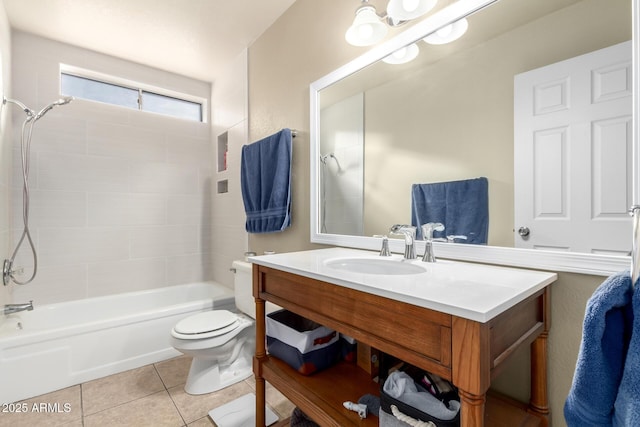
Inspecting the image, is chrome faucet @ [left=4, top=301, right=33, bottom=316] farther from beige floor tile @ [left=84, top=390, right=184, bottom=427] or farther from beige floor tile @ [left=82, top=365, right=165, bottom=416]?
beige floor tile @ [left=84, top=390, right=184, bottom=427]

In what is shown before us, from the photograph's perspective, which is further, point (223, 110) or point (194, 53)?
point (223, 110)

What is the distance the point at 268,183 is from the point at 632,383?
1920 millimetres

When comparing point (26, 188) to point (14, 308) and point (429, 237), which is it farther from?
point (429, 237)

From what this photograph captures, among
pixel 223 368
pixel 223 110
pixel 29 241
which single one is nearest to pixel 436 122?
pixel 223 368

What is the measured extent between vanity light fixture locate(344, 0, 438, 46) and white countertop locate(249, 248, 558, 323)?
3.30ft

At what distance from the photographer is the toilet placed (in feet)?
5.80

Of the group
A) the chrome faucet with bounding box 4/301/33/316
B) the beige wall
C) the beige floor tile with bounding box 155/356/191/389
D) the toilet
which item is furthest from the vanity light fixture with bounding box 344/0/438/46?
the chrome faucet with bounding box 4/301/33/316

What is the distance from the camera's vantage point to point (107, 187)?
2.66 metres

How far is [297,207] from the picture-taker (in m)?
2.01

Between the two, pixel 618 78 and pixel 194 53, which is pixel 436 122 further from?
pixel 194 53

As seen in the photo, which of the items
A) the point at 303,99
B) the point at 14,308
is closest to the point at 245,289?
the point at 303,99

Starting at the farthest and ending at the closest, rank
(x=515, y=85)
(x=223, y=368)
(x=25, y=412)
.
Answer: (x=223, y=368) < (x=25, y=412) < (x=515, y=85)

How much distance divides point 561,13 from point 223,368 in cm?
234

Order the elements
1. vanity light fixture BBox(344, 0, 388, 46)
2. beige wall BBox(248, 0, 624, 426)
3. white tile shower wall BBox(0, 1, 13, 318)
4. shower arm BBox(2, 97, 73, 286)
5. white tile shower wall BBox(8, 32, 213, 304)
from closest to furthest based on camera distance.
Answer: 1. beige wall BBox(248, 0, 624, 426)
2. vanity light fixture BBox(344, 0, 388, 46)
3. white tile shower wall BBox(0, 1, 13, 318)
4. shower arm BBox(2, 97, 73, 286)
5. white tile shower wall BBox(8, 32, 213, 304)
